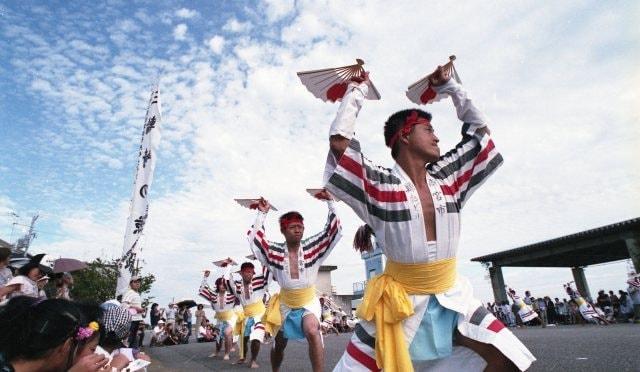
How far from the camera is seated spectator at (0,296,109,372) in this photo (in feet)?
7.19

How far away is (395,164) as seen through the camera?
9.41 feet

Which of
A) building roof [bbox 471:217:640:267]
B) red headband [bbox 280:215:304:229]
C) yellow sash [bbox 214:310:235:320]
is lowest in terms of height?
yellow sash [bbox 214:310:235:320]

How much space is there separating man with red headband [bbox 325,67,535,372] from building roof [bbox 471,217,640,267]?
1875 cm

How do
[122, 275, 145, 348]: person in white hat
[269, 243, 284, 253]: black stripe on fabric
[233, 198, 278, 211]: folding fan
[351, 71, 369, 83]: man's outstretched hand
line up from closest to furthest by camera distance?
[351, 71, 369, 83]: man's outstretched hand < [269, 243, 284, 253]: black stripe on fabric < [233, 198, 278, 211]: folding fan < [122, 275, 145, 348]: person in white hat

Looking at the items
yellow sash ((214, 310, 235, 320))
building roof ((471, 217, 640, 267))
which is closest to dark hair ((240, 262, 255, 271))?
yellow sash ((214, 310, 235, 320))

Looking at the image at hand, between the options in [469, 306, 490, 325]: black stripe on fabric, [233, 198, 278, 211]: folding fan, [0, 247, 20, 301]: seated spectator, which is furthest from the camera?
[233, 198, 278, 211]: folding fan

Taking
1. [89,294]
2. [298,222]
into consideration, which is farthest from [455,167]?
[89,294]

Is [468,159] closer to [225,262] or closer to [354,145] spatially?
[354,145]

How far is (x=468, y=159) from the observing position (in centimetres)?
290

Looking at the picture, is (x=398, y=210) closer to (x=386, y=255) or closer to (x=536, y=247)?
(x=386, y=255)

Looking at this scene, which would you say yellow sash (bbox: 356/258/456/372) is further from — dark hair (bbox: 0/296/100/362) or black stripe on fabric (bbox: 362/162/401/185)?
dark hair (bbox: 0/296/100/362)

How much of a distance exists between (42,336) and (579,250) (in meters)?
24.2

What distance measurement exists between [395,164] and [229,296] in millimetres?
9258

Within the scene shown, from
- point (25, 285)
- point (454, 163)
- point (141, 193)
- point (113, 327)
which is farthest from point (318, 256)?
point (141, 193)
